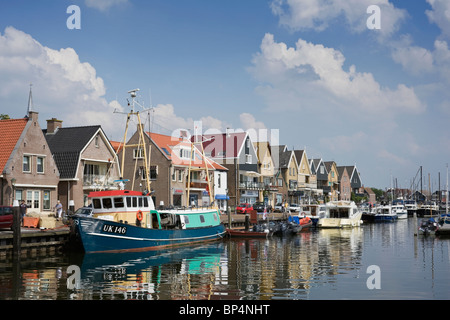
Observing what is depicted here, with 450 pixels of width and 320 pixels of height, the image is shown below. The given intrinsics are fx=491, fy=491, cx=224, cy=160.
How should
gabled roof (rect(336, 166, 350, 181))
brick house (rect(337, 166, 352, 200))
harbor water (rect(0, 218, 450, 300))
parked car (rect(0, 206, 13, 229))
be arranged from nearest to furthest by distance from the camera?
harbor water (rect(0, 218, 450, 300)), parked car (rect(0, 206, 13, 229)), brick house (rect(337, 166, 352, 200)), gabled roof (rect(336, 166, 350, 181))

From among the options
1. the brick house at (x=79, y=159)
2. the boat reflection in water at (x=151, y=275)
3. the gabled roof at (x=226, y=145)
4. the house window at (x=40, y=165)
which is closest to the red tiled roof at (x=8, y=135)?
the house window at (x=40, y=165)

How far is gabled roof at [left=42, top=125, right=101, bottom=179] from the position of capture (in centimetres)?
5224

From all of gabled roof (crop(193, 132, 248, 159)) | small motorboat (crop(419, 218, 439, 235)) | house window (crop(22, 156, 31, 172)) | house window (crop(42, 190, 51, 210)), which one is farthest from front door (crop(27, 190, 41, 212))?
gabled roof (crop(193, 132, 248, 159))

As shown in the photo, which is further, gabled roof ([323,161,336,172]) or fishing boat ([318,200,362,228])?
gabled roof ([323,161,336,172])

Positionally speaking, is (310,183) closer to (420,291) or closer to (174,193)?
(174,193)

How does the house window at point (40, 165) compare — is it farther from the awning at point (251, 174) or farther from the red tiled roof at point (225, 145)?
the awning at point (251, 174)

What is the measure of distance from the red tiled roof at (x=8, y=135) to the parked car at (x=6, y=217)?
968 cm

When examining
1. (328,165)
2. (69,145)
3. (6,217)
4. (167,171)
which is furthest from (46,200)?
(328,165)

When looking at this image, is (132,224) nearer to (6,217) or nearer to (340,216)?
(6,217)

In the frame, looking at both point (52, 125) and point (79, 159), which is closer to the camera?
point (79, 159)

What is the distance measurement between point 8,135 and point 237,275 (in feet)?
95.2

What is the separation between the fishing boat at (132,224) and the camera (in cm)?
3412

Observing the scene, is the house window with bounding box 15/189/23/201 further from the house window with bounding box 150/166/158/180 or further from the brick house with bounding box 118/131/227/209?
the house window with bounding box 150/166/158/180

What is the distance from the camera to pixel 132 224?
3825cm
